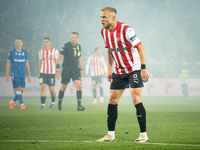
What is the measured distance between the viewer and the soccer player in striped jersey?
375 centimetres

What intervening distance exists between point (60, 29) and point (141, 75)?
25418mm

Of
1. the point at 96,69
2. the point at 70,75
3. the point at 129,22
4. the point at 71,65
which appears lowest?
the point at 70,75

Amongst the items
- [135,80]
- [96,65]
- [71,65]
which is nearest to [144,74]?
[135,80]

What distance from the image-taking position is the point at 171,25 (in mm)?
32344

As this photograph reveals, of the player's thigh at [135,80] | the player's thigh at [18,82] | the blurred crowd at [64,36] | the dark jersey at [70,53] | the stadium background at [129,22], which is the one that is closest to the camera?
the player's thigh at [135,80]

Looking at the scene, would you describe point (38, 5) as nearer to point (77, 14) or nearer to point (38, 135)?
A: point (77, 14)

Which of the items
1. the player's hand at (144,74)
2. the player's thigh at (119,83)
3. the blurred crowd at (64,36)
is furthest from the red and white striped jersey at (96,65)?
the blurred crowd at (64,36)

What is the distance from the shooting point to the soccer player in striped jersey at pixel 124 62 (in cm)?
375

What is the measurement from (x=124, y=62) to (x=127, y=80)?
0.24 m

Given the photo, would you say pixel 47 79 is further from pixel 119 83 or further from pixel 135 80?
pixel 135 80

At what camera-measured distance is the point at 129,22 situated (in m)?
32.6

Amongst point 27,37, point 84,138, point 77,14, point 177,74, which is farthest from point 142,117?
point 77,14

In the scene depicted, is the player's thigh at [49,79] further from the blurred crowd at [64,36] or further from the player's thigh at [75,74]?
the blurred crowd at [64,36]

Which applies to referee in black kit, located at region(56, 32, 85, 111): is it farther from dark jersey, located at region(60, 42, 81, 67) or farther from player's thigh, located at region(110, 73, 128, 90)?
player's thigh, located at region(110, 73, 128, 90)
